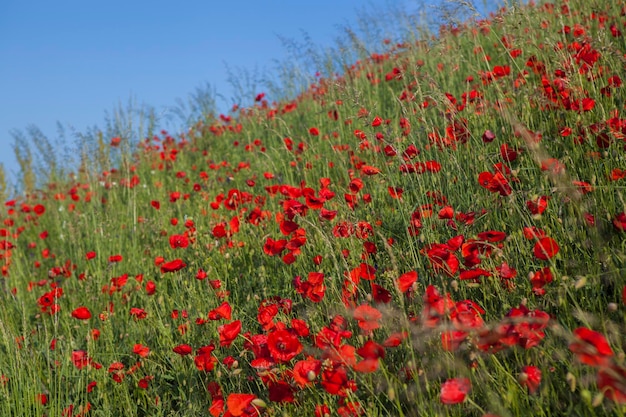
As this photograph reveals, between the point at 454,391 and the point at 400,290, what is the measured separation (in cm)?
29

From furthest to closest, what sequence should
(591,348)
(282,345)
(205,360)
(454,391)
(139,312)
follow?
1. (139,312)
2. (205,360)
3. (282,345)
4. (454,391)
5. (591,348)

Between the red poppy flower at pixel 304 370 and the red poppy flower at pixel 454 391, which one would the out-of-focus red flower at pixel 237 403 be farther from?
the red poppy flower at pixel 454 391

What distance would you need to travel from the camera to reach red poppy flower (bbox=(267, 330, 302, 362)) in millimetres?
1428

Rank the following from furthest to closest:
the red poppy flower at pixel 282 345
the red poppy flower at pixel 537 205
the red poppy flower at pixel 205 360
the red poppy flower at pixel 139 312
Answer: the red poppy flower at pixel 139 312, the red poppy flower at pixel 205 360, the red poppy flower at pixel 537 205, the red poppy flower at pixel 282 345

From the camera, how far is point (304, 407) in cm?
156

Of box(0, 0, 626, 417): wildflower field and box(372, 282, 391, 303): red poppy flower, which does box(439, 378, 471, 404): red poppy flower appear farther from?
box(372, 282, 391, 303): red poppy flower

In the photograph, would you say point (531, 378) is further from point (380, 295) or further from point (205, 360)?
point (205, 360)

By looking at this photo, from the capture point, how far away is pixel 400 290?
52.5 inches

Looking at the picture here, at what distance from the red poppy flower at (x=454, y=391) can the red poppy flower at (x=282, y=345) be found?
17.0 inches

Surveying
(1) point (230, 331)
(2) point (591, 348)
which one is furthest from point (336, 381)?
(2) point (591, 348)

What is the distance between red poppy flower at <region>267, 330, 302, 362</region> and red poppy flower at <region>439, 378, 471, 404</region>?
0.43 meters

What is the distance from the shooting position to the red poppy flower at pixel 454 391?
111 cm

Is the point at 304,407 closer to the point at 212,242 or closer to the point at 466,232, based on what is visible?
the point at 466,232

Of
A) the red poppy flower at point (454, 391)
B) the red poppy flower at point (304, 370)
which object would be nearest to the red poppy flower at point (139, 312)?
the red poppy flower at point (304, 370)
